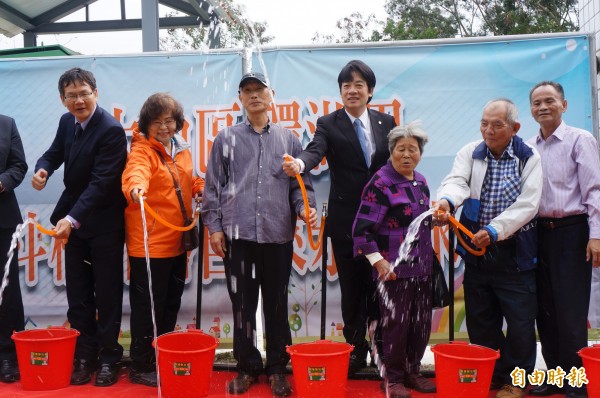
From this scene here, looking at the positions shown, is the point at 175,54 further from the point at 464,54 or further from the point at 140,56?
the point at 464,54

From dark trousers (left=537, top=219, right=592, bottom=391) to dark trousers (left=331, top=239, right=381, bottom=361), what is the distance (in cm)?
107

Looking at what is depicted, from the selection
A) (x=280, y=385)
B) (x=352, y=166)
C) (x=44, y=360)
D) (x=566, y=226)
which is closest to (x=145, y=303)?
(x=44, y=360)

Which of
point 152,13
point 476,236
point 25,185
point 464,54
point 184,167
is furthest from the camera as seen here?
point 152,13

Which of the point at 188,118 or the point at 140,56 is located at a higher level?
the point at 140,56

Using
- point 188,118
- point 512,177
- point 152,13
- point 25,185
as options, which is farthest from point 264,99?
point 152,13

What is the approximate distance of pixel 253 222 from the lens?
350 centimetres

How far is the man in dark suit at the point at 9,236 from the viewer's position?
12.6ft

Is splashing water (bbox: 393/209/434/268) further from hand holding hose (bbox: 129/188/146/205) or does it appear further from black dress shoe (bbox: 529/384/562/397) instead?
hand holding hose (bbox: 129/188/146/205)

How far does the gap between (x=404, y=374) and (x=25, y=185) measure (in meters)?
3.27

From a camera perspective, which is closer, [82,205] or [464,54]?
[82,205]

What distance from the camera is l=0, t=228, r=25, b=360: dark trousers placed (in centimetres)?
388

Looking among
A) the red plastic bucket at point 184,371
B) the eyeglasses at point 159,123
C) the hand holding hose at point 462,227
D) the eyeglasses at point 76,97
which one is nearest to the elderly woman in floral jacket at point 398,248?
the hand holding hose at point 462,227

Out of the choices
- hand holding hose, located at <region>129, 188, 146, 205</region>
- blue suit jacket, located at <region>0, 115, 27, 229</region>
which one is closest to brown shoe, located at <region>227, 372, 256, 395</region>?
hand holding hose, located at <region>129, 188, 146, 205</region>

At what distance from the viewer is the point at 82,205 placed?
3.61m
